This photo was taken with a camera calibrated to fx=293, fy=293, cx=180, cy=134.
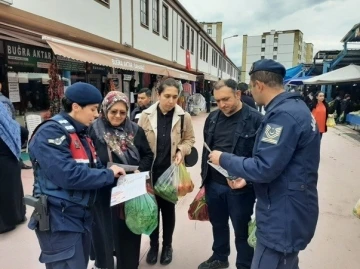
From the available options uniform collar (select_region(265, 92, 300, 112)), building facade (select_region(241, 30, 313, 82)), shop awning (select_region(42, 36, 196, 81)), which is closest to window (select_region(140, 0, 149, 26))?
shop awning (select_region(42, 36, 196, 81))

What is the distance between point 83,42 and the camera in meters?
7.30

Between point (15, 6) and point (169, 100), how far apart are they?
4.46 meters

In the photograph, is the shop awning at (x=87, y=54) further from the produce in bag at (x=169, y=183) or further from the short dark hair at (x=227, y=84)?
the short dark hair at (x=227, y=84)

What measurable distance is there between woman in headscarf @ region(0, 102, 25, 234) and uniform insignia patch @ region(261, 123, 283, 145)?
9.09ft

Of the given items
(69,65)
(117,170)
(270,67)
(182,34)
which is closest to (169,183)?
(117,170)

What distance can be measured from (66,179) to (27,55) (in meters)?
5.77

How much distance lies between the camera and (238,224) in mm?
2266

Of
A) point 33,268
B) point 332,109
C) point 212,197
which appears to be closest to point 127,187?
point 212,197

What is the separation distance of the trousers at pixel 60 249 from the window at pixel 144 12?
10651 mm

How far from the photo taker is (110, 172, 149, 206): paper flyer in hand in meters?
1.80

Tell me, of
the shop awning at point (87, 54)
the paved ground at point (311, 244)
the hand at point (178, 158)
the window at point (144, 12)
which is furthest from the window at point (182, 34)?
the hand at point (178, 158)

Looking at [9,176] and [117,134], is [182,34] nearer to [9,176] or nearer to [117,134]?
[9,176]

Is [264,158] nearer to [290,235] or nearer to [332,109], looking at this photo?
[290,235]

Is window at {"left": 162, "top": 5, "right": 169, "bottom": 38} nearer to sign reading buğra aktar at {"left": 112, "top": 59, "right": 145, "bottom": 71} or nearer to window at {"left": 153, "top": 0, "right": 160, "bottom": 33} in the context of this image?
window at {"left": 153, "top": 0, "right": 160, "bottom": 33}
